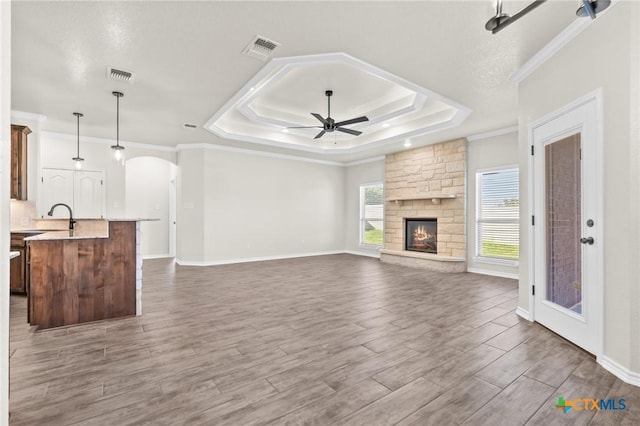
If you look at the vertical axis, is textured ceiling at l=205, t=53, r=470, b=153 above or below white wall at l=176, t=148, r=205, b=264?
above

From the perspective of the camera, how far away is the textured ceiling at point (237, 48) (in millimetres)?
2535

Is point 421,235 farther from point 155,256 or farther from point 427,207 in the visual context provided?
point 155,256

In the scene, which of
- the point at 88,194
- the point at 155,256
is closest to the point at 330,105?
the point at 88,194

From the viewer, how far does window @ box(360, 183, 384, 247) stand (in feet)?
28.0

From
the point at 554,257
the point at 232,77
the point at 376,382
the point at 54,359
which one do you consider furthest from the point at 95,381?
the point at 554,257

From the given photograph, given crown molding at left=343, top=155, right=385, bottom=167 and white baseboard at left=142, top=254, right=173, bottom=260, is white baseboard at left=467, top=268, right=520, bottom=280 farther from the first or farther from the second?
white baseboard at left=142, top=254, right=173, bottom=260

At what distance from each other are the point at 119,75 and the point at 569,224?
5201mm

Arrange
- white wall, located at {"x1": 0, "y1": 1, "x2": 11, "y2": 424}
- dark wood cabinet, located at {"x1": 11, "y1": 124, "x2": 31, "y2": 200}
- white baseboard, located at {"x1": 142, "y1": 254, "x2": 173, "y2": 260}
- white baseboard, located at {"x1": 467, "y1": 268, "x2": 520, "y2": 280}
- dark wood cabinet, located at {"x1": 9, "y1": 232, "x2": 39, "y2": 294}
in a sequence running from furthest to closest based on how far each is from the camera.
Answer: white baseboard, located at {"x1": 142, "y1": 254, "x2": 173, "y2": 260}, white baseboard, located at {"x1": 467, "y1": 268, "x2": 520, "y2": 280}, dark wood cabinet, located at {"x1": 11, "y1": 124, "x2": 31, "y2": 200}, dark wood cabinet, located at {"x1": 9, "y1": 232, "x2": 39, "y2": 294}, white wall, located at {"x1": 0, "y1": 1, "x2": 11, "y2": 424}

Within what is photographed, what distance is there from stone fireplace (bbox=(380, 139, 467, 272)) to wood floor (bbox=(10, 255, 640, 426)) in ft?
7.97

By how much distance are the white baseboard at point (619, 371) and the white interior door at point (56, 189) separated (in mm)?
8600

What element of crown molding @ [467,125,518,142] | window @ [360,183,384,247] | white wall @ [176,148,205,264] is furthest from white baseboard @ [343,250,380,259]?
white wall @ [176,148,205,264]

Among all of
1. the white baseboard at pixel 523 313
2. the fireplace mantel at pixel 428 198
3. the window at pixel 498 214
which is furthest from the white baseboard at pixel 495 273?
the white baseboard at pixel 523 313

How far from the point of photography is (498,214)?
5957 millimetres

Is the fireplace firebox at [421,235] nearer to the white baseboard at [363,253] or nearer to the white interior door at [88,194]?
the white baseboard at [363,253]
